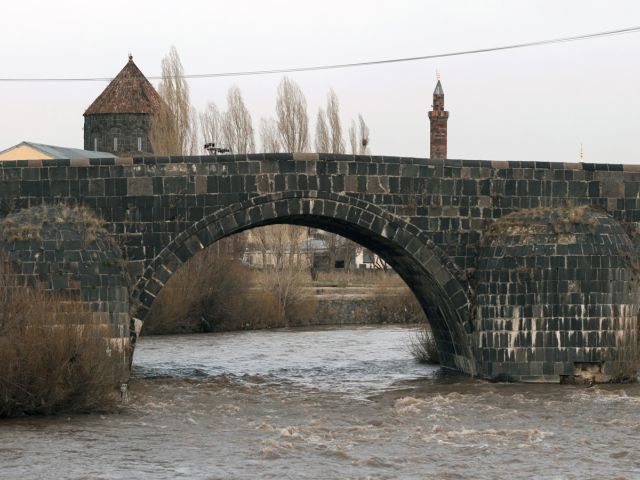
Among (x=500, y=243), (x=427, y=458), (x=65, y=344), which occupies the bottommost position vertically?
(x=427, y=458)

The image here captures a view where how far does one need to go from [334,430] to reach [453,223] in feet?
20.6

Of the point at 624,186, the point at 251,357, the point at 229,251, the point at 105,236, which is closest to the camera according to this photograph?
the point at 105,236

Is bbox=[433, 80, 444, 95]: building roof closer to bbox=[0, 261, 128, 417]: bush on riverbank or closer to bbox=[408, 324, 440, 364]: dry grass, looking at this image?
bbox=[408, 324, 440, 364]: dry grass

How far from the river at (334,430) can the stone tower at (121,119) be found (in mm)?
29127

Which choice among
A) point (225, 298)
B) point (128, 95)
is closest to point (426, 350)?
point (225, 298)

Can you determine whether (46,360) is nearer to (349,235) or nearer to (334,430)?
(334,430)

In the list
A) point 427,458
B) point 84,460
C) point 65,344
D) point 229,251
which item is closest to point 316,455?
point 427,458

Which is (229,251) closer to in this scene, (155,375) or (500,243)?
(155,375)

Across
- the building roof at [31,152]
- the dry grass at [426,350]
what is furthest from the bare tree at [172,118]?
the dry grass at [426,350]

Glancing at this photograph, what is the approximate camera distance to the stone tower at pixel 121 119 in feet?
173

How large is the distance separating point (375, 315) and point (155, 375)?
16.8m

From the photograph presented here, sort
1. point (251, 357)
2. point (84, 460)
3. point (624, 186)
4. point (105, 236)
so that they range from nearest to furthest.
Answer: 1. point (84, 460)
2. point (105, 236)
3. point (624, 186)
4. point (251, 357)

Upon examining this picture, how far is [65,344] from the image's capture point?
1686 centimetres

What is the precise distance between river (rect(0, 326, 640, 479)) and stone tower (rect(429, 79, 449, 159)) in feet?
61.3
